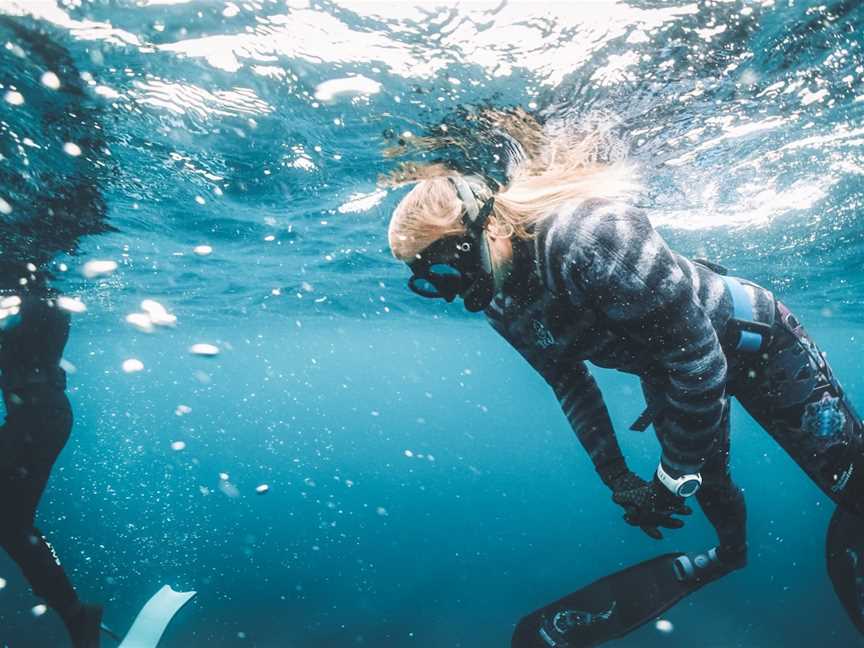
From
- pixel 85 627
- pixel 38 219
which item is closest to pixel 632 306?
pixel 85 627

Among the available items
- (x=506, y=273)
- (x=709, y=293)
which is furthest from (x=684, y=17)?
(x=506, y=273)

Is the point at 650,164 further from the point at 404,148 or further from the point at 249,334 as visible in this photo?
the point at 249,334

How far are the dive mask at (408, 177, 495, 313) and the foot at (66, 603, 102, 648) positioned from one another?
6899 millimetres

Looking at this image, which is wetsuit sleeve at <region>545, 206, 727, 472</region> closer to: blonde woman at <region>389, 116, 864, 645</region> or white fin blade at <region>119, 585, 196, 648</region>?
blonde woman at <region>389, 116, 864, 645</region>

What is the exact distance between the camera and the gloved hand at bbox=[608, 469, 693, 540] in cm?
269

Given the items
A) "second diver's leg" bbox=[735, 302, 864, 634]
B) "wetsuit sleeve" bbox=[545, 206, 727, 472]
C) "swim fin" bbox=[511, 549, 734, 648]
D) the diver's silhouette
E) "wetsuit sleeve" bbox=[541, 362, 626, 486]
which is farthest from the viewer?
the diver's silhouette

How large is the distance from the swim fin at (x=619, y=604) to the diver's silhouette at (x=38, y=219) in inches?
229

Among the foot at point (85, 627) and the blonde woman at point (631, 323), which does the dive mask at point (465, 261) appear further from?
the foot at point (85, 627)

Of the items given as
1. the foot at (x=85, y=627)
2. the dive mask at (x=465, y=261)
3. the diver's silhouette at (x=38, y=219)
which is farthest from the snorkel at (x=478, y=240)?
the foot at (x=85, y=627)

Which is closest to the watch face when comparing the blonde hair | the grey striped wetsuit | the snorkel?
the grey striped wetsuit

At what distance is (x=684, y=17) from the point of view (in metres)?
4.82

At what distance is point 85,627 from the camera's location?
5938mm

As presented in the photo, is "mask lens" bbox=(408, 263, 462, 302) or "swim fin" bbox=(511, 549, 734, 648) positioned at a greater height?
"mask lens" bbox=(408, 263, 462, 302)

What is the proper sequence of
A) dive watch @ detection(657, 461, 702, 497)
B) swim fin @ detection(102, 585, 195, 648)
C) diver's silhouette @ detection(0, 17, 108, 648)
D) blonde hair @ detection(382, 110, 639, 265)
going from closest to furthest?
blonde hair @ detection(382, 110, 639, 265), dive watch @ detection(657, 461, 702, 497), diver's silhouette @ detection(0, 17, 108, 648), swim fin @ detection(102, 585, 195, 648)
